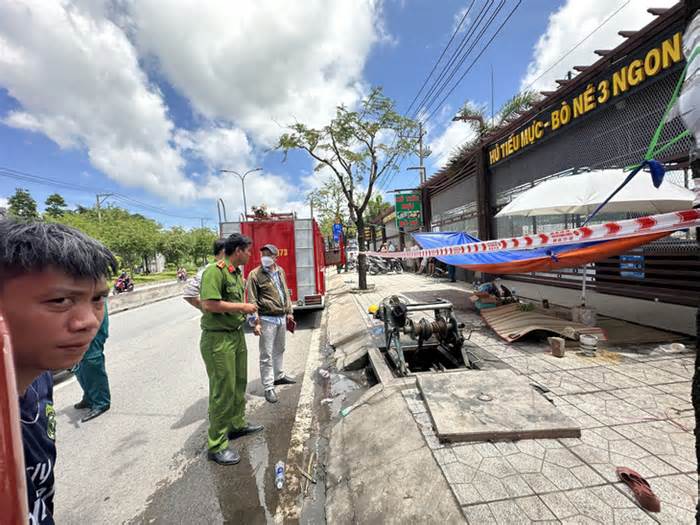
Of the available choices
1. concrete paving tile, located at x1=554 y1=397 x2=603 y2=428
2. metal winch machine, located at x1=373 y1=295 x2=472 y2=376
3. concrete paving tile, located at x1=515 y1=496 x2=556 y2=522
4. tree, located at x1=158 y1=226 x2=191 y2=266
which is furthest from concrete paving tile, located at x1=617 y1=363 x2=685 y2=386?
tree, located at x1=158 y1=226 x2=191 y2=266

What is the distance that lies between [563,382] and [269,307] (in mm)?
3283

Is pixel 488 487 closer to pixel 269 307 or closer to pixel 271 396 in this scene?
pixel 271 396

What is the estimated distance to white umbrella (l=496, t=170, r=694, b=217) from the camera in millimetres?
4055

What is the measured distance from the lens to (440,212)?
47.3ft

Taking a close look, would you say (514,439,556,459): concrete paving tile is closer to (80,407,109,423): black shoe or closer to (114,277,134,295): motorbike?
(80,407,109,423): black shoe

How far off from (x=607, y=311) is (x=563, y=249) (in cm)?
222

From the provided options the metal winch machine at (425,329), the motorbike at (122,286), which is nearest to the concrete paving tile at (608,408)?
the metal winch machine at (425,329)

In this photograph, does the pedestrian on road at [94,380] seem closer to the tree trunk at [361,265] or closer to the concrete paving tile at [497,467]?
the concrete paving tile at [497,467]

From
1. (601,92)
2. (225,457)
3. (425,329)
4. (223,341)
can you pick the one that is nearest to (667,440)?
(425,329)

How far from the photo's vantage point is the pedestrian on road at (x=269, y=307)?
3.78m

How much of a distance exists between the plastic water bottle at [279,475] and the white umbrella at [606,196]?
14.9 feet

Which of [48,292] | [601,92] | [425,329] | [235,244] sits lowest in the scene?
[425,329]

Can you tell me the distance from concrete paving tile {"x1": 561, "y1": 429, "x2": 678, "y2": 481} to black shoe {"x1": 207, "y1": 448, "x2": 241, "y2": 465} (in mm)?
2587

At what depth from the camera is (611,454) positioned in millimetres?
2135
